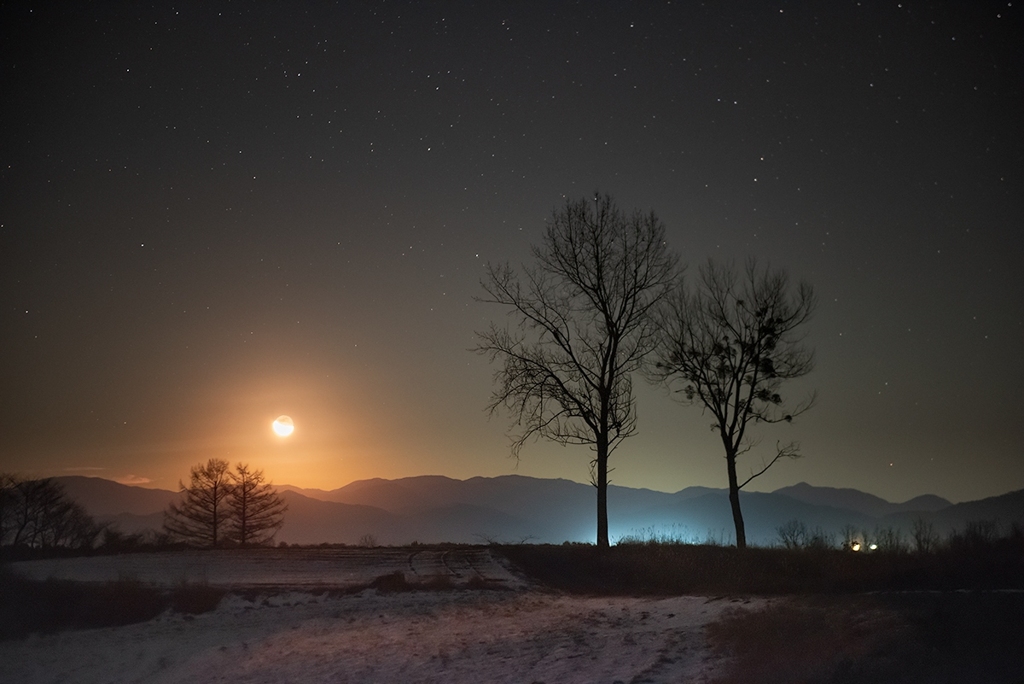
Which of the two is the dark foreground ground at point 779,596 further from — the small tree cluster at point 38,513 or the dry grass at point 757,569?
the small tree cluster at point 38,513

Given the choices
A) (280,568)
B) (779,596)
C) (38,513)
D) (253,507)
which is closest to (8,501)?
(38,513)

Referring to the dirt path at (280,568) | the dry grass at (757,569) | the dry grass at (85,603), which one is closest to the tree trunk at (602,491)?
the dry grass at (757,569)

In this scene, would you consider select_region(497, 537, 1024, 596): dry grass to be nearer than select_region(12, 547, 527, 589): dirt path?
Yes

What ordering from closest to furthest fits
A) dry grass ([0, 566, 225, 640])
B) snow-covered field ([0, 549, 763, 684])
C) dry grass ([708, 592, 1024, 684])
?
1. dry grass ([708, 592, 1024, 684])
2. snow-covered field ([0, 549, 763, 684])
3. dry grass ([0, 566, 225, 640])

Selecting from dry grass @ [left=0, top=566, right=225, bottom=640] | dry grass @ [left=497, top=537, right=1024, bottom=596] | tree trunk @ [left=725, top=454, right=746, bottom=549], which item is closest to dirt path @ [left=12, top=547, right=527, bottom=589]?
dry grass @ [left=0, top=566, right=225, bottom=640]

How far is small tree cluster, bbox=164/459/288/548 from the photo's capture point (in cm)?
5625

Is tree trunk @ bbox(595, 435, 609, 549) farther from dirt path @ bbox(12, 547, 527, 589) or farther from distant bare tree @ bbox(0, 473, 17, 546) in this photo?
distant bare tree @ bbox(0, 473, 17, 546)

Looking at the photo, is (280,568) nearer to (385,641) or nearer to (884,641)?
(385,641)

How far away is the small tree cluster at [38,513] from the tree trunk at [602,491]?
39.4 meters

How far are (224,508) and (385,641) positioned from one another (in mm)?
49429

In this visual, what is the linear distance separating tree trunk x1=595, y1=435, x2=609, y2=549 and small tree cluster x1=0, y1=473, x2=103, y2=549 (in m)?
39.4

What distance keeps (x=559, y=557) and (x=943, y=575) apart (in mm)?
9517

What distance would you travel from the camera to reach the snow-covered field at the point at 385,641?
1091 centimetres

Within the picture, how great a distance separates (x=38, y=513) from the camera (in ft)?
170
